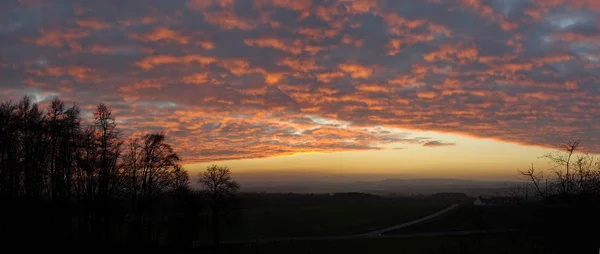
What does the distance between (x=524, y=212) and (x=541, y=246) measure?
69.8 ft

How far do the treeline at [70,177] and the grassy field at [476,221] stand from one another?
3799cm

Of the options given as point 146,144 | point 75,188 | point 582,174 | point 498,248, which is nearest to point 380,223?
point 582,174

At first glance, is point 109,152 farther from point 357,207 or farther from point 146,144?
point 357,207

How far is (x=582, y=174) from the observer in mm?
50844

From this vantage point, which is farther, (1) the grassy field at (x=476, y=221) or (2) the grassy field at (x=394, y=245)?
(1) the grassy field at (x=476, y=221)

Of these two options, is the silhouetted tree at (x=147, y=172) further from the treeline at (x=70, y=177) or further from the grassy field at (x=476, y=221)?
the grassy field at (x=476, y=221)

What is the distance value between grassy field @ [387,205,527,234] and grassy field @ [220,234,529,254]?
29.2ft

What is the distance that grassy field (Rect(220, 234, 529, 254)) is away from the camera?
4100 cm

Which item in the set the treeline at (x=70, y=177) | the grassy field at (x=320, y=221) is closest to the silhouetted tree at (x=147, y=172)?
the treeline at (x=70, y=177)

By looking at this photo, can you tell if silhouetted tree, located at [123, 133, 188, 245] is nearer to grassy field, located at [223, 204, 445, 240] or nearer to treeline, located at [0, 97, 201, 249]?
treeline, located at [0, 97, 201, 249]

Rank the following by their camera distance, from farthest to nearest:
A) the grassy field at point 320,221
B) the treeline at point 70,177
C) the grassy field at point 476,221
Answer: the grassy field at point 320,221, the grassy field at point 476,221, the treeline at point 70,177

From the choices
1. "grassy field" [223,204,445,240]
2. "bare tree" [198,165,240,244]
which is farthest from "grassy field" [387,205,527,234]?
"bare tree" [198,165,240,244]

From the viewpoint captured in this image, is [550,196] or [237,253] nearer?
[237,253]

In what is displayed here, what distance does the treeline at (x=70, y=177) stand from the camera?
39.2m
